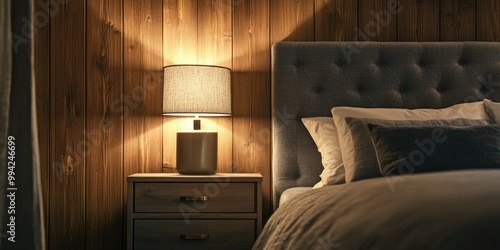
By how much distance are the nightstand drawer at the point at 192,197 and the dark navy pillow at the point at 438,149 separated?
680 mm

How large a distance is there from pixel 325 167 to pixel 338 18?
0.86 meters

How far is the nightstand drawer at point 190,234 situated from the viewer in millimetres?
2598

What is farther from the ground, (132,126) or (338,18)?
(338,18)

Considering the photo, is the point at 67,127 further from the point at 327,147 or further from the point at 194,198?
the point at 327,147

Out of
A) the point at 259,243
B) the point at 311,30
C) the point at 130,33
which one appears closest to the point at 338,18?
the point at 311,30

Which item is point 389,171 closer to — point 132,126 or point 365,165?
point 365,165

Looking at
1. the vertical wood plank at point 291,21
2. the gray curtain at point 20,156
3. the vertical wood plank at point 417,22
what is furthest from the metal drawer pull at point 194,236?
the vertical wood plank at point 417,22

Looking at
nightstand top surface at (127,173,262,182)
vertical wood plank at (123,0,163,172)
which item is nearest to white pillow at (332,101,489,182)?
nightstand top surface at (127,173,262,182)

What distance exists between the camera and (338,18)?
3.04 m

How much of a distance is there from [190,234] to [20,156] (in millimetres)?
798

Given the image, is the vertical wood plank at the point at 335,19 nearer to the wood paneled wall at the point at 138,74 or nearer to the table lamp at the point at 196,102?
the wood paneled wall at the point at 138,74

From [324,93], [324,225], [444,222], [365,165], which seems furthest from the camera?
[324,93]

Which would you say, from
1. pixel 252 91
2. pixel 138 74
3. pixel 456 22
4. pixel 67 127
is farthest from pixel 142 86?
pixel 456 22

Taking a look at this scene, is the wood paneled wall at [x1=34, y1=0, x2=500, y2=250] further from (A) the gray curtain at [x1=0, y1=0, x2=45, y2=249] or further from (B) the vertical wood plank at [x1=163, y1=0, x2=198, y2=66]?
(A) the gray curtain at [x1=0, y1=0, x2=45, y2=249]
